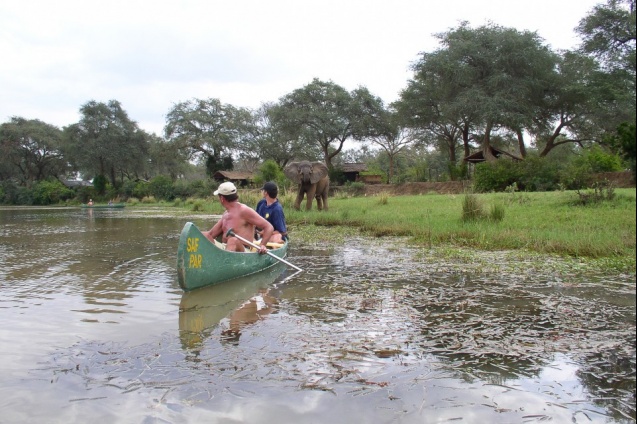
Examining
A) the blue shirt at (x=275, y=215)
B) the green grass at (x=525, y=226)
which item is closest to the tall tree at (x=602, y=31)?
the green grass at (x=525, y=226)

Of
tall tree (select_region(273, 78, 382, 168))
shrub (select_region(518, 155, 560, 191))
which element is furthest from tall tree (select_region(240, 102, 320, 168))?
shrub (select_region(518, 155, 560, 191))

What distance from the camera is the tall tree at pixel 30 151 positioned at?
5194cm

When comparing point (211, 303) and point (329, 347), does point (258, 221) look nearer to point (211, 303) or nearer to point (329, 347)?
point (211, 303)

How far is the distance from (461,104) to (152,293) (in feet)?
88.1

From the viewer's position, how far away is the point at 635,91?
1458mm

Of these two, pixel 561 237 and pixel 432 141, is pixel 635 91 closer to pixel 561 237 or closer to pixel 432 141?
pixel 561 237

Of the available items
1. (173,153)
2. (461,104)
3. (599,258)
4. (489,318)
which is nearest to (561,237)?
(599,258)

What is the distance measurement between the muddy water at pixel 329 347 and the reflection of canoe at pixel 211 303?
0.03 metres

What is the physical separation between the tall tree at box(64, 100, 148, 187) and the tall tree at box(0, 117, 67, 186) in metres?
3.04

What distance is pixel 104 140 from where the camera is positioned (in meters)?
50.7

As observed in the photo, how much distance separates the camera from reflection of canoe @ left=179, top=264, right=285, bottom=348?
4770 mm

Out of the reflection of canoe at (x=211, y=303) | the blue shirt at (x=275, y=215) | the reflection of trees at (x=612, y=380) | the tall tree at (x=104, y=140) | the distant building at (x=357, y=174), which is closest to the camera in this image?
the reflection of trees at (x=612, y=380)

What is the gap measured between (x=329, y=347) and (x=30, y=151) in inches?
2337

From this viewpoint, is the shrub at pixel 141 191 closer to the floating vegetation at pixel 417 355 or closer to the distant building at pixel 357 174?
the distant building at pixel 357 174
